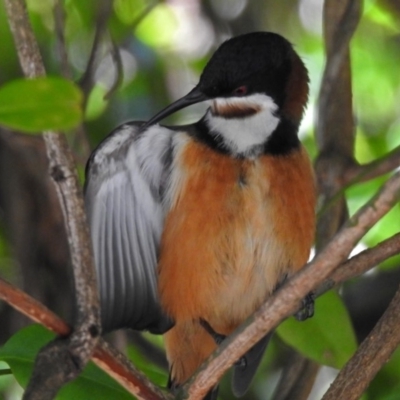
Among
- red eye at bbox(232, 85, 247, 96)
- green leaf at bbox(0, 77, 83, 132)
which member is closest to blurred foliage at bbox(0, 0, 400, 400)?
red eye at bbox(232, 85, 247, 96)

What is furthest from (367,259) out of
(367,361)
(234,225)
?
(234,225)

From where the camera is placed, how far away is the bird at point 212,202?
2.56 m

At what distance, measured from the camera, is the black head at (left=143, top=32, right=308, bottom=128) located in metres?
2.54

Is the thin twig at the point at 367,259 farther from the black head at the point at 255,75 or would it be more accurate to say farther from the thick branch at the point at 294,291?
the black head at the point at 255,75

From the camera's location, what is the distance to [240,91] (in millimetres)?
2576

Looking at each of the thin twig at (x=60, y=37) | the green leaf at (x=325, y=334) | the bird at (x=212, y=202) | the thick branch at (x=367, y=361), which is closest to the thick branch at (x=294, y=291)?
the thick branch at (x=367, y=361)

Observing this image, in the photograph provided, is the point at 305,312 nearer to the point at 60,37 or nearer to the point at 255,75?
the point at 255,75

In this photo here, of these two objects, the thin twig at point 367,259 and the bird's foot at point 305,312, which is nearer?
the thin twig at point 367,259

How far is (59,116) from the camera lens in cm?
135

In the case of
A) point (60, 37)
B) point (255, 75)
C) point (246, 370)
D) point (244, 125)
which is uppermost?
point (60, 37)

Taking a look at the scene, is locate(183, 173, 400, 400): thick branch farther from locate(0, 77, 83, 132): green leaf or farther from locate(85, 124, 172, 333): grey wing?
locate(85, 124, 172, 333): grey wing

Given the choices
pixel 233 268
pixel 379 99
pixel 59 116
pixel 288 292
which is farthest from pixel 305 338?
pixel 379 99

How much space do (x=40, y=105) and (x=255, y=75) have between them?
4.34 ft

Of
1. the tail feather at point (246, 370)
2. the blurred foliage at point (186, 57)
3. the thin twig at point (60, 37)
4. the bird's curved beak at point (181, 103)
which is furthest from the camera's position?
the blurred foliage at point (186, 57)
